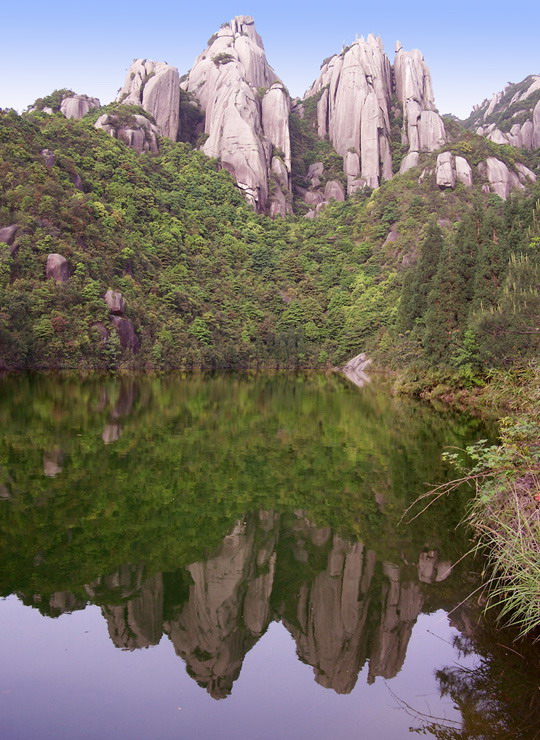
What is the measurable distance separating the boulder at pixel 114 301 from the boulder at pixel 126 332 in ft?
1.86

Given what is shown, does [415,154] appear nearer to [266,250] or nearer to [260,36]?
[266,250]

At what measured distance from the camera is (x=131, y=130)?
9269cm

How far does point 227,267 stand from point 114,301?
29.0m

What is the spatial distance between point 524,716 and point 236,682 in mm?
2376

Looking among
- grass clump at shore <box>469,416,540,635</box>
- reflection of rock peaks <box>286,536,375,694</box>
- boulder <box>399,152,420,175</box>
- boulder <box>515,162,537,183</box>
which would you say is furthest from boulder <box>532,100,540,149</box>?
reflection of rock peaks <box>286,536,375,694</box>

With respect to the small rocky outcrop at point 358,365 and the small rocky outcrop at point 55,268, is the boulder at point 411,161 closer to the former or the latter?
the small rocky outcrop at point 358,365

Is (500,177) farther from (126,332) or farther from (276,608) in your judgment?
(276,608)

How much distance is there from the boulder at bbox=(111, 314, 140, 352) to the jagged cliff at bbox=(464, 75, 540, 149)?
75.8 m

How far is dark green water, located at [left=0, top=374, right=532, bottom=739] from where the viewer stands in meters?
5.03

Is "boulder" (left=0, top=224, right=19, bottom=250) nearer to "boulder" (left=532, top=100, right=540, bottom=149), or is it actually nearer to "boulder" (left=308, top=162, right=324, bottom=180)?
"boulder" (left=308, top=162, right=324, bottom=180)

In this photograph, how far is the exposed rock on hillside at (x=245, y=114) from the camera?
102438mm

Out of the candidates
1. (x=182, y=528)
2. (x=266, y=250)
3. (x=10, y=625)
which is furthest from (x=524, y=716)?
(x=266, y=250)

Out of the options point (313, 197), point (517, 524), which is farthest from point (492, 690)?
point (313, 197)

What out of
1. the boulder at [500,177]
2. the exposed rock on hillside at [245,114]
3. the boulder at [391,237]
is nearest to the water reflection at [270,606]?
the boulder at [391,237]
